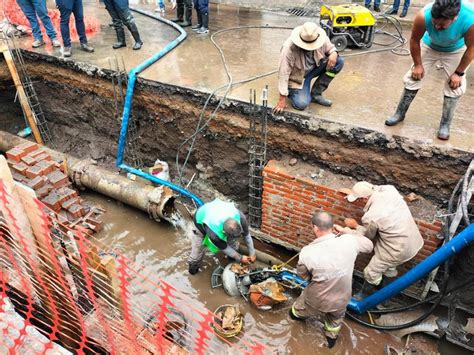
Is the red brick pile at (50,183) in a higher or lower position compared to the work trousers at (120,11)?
lower

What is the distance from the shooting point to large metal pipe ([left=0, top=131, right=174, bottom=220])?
5.31m

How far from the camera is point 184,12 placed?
823cm

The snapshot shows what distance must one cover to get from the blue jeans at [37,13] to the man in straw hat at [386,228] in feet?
20.4

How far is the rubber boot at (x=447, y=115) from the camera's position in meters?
3.93

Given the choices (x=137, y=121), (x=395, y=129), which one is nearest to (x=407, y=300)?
(x=395, y=129)

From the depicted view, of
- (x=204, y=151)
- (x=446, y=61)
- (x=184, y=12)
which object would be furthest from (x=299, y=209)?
(x=184, y=12)

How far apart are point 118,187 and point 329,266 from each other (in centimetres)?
350

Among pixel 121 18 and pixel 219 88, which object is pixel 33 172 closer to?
pixel 219 88

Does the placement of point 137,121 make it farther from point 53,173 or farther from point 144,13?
point 144,13

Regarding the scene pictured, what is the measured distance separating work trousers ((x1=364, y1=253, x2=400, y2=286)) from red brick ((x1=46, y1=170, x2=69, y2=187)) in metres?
4.45

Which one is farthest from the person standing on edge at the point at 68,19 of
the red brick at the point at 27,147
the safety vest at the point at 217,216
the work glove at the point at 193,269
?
the work glove at the point at 193,269

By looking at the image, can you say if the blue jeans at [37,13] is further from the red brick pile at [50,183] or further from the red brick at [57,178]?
the red brick at [57,178]

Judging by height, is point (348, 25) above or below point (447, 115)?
above

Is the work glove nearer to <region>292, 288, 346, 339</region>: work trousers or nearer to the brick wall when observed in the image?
the brick wall
